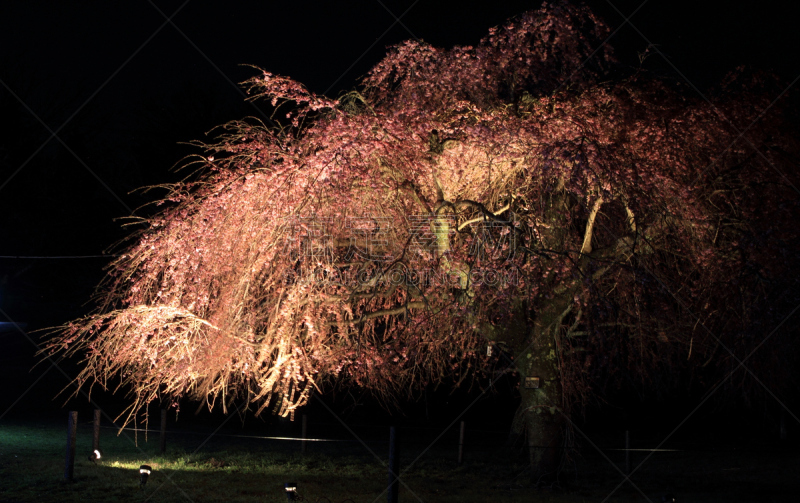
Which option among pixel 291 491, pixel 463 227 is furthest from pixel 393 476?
pixel 463 227

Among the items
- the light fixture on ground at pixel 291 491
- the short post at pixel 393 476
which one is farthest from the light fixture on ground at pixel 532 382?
the short post at pixel 393 476

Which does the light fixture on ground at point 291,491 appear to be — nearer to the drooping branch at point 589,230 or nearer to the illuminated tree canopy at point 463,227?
the illuminated tree canopy at point 463,227

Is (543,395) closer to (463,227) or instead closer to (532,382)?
(532,382)

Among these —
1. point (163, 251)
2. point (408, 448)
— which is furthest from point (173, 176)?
point (163, 251)

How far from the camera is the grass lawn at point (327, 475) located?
8344mm

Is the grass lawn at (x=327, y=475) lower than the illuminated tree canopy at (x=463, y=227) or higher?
lower

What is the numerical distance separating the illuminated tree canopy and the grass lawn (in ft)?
3.58

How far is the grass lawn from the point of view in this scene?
8.34 meters

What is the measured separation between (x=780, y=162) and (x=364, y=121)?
5.05m

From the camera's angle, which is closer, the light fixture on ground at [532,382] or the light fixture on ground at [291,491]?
the light fixture on ground at [291,491]

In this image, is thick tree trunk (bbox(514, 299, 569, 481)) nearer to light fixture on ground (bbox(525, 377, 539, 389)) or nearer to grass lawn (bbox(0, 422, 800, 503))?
light fixture on ground (bbox(525, 377, 539, 389))

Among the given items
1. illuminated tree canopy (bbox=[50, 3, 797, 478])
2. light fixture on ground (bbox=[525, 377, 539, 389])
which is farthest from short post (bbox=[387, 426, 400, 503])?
light fixture on ground (bbox=[525, 377, 539, 389])

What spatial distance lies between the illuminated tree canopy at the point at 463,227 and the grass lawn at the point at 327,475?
A: 1090 millimetres

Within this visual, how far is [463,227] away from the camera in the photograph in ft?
29.6
